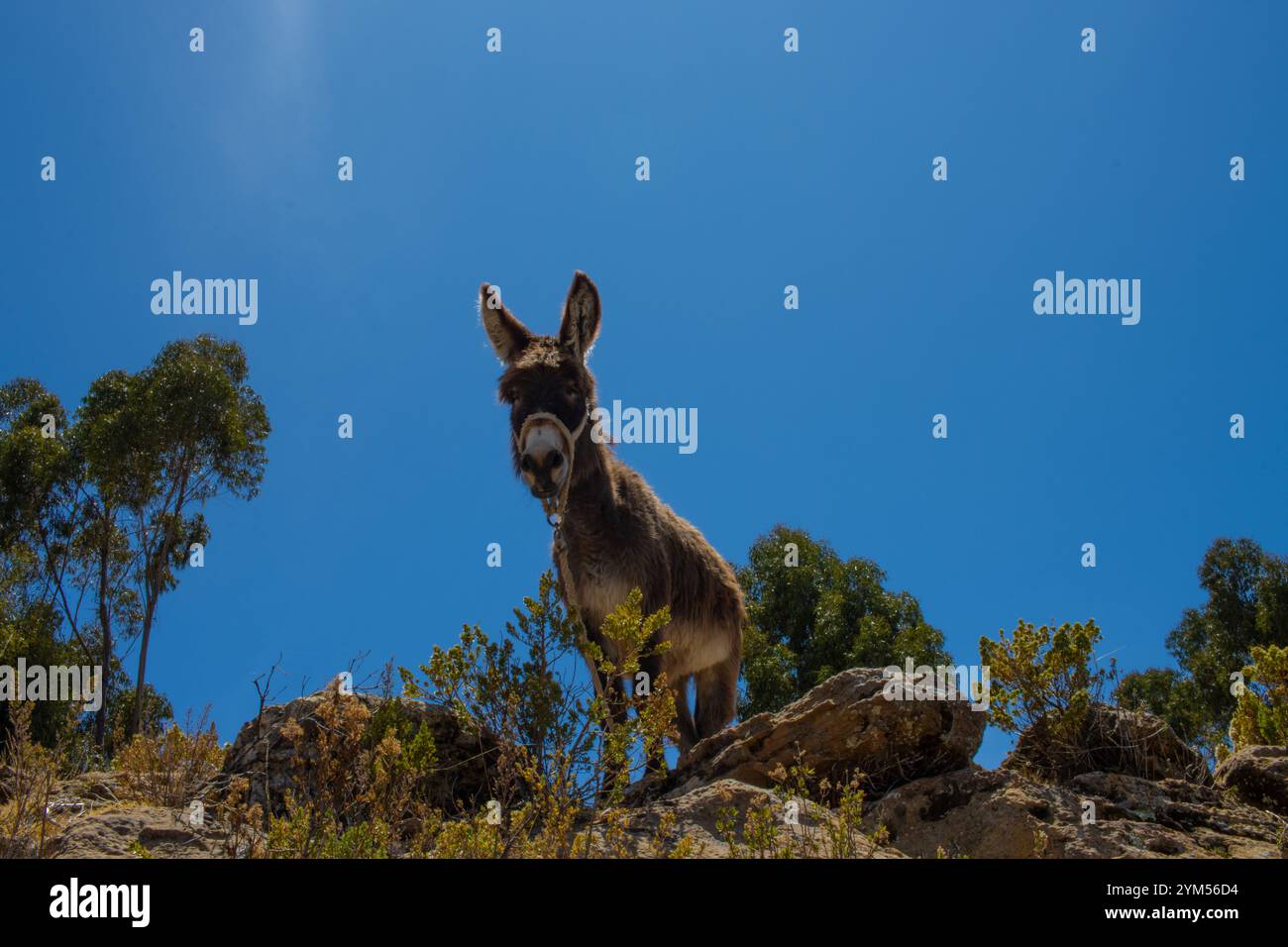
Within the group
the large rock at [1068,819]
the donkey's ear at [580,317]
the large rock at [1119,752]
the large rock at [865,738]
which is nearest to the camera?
the large rock at [1068,819]

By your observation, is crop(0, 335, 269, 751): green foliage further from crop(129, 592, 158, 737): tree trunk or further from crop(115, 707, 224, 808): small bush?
crop(115, 707, 224, 808): small bush

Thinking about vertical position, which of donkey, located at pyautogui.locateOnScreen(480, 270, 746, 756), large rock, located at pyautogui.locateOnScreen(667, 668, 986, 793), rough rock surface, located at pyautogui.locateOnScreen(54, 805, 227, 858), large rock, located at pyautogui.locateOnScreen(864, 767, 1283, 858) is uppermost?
donkey, located at pyautogui.locateOnScreen(480, 270, 746, 756)

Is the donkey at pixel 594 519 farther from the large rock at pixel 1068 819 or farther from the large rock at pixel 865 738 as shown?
the large rock at pixel 1068 819

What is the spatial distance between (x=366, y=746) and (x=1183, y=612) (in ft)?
135

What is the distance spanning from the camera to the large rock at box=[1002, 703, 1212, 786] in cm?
641

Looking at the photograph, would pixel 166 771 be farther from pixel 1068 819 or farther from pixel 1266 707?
pixel 1266 707

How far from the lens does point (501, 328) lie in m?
8.27

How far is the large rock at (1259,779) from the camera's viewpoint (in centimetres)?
621

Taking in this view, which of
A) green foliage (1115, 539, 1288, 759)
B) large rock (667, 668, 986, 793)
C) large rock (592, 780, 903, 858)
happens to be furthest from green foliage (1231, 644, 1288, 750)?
green foliage (1115, 539, 1288, 759)

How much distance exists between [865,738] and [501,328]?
189 inches

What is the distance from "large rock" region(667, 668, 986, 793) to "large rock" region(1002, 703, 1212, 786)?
71 cm

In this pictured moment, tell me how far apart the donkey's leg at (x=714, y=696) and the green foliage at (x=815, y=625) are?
973cm

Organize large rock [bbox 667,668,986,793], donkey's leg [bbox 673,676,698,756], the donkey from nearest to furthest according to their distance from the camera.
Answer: large rock [bbox 667,668,986,793]
the donkey
donkey's leg [bbox 673,676,698,756]

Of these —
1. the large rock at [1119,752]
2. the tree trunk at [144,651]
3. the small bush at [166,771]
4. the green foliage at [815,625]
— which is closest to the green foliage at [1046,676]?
the large rock at [1119,752]
